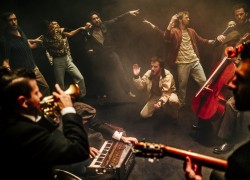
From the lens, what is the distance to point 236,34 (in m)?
6.40

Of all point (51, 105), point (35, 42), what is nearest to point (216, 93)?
point (51, 105)

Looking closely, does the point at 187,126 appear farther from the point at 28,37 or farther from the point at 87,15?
the point at 28,37

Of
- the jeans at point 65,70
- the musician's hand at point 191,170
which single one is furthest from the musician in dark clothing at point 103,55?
the musician's hand at point 191,170

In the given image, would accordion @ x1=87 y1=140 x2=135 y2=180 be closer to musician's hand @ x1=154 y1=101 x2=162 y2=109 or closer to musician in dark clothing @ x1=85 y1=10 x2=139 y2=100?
musician's hand @ x1=154 y1=101 x2=162 y2=109

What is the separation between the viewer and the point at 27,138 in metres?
2.19

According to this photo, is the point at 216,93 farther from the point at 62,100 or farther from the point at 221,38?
the point at 62,100

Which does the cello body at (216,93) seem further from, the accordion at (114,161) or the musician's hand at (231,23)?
the accordion at (114,161)

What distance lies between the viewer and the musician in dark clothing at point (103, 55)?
750 centimetres

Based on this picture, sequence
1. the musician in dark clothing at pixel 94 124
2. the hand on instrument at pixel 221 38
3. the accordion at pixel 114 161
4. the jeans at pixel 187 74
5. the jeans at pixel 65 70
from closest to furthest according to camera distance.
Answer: the accordion at pixel 114 161 → the musician in dark clothing at pixel 94 124 → the hand on instrument at pixel 221 38 → the jeans at pixel 187 74 → the jeans at pixel 65 70

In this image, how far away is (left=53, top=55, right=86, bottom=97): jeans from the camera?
24.5 feet

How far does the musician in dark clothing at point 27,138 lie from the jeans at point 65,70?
5.02 metres

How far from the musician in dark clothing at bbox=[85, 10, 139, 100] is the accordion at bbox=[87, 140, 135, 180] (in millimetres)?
3228

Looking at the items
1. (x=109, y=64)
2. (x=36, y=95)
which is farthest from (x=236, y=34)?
(x=36, y=95)

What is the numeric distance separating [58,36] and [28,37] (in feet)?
3.06
